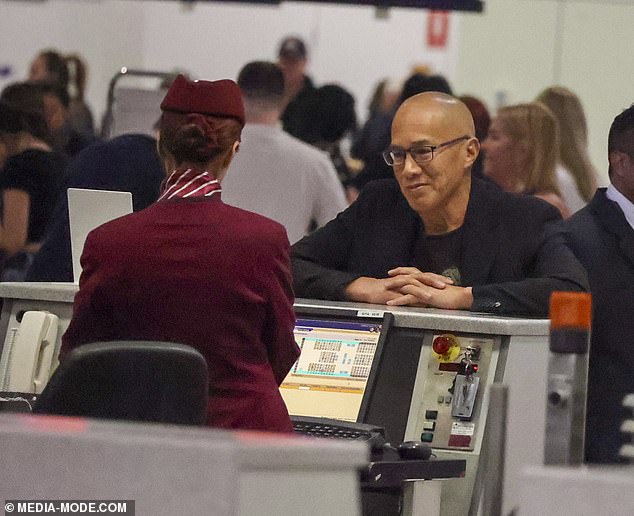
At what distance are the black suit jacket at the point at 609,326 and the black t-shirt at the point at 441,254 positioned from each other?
12.0 inches

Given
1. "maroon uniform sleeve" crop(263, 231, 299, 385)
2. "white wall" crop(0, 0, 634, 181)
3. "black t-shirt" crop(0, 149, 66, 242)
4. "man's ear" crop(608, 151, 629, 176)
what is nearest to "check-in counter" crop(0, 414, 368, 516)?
"maroon uniform sleeve" crop(263, 231, 299, 385)

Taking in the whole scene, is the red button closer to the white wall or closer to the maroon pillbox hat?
the maroon pillbox hat

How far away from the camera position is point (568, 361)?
2701mm

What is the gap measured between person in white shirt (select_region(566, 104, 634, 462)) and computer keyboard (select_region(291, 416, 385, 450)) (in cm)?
79

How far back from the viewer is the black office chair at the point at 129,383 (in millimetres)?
3023

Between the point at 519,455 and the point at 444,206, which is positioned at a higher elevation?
the point at 444,206

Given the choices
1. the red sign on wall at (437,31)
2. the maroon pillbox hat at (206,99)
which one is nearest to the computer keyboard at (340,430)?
the maroon pillbox hat at (206,99)

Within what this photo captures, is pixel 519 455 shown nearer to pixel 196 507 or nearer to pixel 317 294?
pixel 317 294

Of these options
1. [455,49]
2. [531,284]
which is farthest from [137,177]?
[455,49]

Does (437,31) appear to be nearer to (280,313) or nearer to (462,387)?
(462,387)

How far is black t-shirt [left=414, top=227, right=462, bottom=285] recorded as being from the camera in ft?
14.5

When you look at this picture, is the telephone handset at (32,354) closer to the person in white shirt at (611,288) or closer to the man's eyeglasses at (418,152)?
the man's eyeglasses at (418,152)

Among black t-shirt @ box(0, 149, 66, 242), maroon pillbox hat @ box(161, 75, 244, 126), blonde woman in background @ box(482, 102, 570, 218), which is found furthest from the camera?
black t-shirt @ box(0, 149, 66, 242)

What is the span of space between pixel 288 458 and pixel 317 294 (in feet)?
6.93
